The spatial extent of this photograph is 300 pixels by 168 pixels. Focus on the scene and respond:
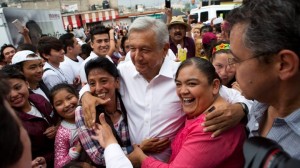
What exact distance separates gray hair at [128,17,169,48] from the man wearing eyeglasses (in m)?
0.80

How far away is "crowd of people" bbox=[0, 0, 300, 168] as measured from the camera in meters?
1.06

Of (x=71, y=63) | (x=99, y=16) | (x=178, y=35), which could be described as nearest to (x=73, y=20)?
(x=99, y=16)

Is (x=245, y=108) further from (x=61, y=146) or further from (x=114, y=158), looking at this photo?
(x=61, y=146)

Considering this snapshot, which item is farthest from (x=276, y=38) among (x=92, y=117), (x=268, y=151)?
(x=92, y=117)

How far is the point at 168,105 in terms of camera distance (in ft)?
6.42

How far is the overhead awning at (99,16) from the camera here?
3008cm

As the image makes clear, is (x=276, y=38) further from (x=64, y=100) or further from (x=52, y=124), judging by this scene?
(x=52, y=124)

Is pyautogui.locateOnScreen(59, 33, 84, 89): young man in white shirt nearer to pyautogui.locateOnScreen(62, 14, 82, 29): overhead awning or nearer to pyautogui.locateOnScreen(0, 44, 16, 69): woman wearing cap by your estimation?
pyautogui.locateOnScreen(0, 44, 16, 69): woman wearing cap

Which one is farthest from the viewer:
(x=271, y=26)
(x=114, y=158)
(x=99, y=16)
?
(x=99, y=16)

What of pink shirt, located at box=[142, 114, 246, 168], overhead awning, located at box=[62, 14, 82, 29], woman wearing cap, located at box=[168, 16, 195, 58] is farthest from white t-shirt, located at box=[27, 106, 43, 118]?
overhead awning, located at box=[62, 14, 82, 29]

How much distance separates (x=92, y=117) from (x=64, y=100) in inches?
33.3

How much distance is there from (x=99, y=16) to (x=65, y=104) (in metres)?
30.5

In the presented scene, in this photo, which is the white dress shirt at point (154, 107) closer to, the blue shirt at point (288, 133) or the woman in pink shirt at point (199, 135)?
the woman in pink shirt at point (199, 135)

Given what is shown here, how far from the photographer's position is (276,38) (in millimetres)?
1045
